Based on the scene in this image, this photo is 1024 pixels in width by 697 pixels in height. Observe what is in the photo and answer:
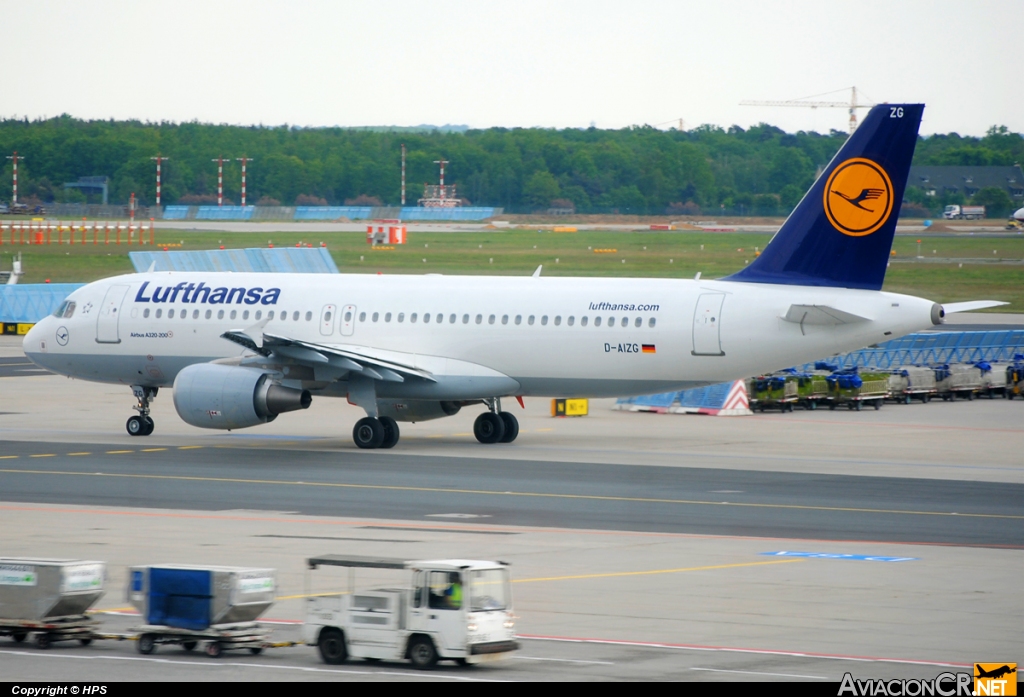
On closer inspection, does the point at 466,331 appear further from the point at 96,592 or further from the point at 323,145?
the point at 323,145

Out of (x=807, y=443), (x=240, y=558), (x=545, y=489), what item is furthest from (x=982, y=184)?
(x=240, y=558)

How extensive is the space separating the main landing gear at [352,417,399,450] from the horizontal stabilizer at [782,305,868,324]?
10.2 m

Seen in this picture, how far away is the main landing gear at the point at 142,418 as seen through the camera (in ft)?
134

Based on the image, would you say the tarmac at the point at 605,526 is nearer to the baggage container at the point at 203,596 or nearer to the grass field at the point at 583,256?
the baggage container at the point at 203,596

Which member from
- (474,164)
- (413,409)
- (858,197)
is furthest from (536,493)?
(474,164)

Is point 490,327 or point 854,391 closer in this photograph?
point 490,327

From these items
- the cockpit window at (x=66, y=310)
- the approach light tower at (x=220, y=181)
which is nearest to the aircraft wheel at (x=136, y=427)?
the cockpit window at (x=66, y=310)

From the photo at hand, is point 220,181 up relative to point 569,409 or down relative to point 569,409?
up

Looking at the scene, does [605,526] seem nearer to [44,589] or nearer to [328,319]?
[44,589]

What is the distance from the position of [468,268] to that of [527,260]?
8.17 meters

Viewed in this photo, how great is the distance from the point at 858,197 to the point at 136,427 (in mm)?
19860

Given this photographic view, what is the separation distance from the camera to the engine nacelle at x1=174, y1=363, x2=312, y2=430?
118 ft

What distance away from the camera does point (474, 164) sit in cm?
18725

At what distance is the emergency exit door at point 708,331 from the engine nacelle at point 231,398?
959 centimetres
